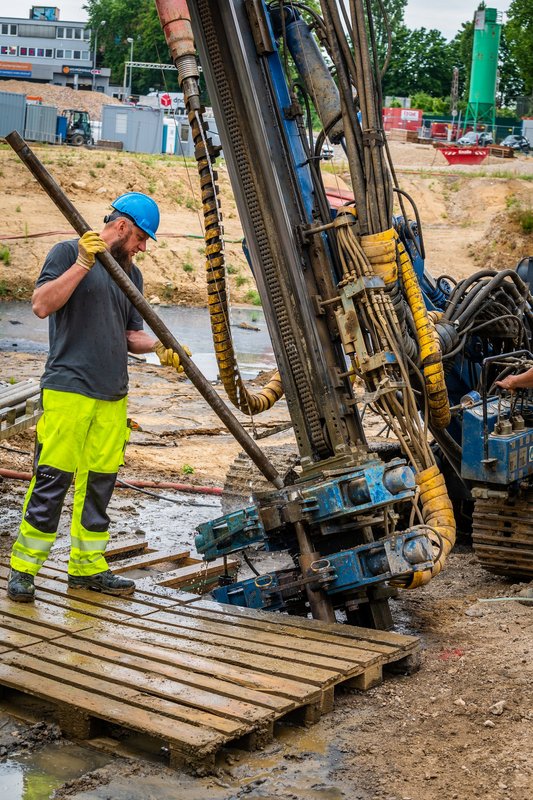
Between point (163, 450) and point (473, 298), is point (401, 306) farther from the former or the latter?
point (163, 450)

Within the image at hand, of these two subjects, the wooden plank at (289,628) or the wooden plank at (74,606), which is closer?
the wooden plank at (289,628)

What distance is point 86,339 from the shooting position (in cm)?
541

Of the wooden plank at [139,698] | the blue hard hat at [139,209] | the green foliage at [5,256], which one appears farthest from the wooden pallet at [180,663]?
the green foliage at [5,256]

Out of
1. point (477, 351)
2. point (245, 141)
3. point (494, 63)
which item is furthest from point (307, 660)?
point (494, 63)

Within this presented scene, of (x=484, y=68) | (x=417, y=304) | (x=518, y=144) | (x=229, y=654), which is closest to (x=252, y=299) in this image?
(x=417, y=304)

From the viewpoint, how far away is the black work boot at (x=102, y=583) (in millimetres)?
5609

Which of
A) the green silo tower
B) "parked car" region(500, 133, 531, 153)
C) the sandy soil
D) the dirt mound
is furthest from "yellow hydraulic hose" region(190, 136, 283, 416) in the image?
the dirt mound

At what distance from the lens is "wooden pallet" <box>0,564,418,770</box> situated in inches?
163

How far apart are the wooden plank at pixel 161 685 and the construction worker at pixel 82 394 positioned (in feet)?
2.42

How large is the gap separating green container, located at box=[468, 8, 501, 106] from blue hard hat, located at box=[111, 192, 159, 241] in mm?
55464

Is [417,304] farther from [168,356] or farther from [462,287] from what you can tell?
[168,356]

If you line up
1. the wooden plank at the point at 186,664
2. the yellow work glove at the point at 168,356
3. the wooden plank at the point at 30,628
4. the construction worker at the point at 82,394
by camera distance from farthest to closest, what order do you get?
the yellow work glove at the point at 168,356, the construction worker at the point at 82,394, the wooden plank at the point at 30,628, the wooden plank at the point at 186,664

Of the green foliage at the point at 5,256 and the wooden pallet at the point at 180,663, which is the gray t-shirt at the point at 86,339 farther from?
the green foliage at the point at 5,256

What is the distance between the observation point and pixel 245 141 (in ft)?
19.0
